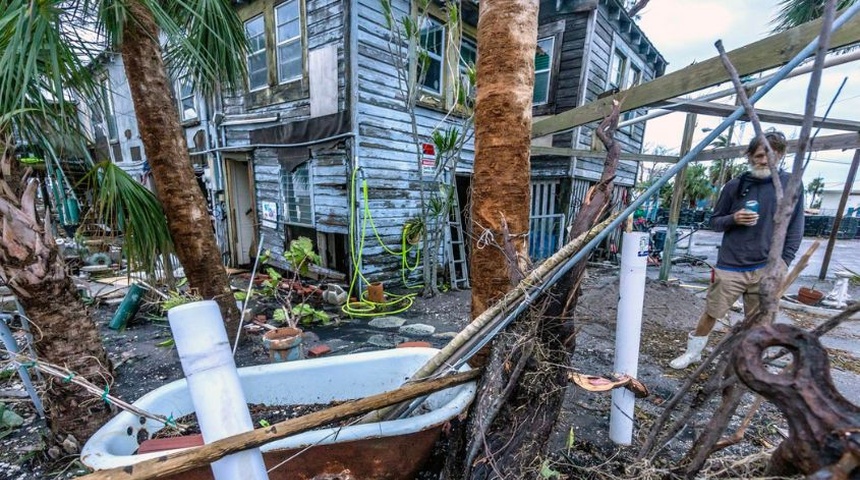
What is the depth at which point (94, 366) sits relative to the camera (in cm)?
155

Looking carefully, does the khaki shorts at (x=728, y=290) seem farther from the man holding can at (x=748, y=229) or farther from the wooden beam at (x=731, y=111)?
the wooden beam at (x=731, y=111)

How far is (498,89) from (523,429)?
1247mm

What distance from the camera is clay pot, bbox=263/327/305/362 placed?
214 cm

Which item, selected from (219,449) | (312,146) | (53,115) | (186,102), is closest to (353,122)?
(312,146)

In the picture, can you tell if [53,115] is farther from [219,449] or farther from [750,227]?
[750,227]

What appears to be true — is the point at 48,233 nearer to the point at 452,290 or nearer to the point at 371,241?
the point at 371,241

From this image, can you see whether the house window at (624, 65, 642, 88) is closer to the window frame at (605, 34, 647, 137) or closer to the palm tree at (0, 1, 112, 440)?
the window frame at (605, 34, 647, 137)

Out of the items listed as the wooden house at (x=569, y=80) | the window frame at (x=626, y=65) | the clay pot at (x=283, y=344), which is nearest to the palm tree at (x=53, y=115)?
the clay pot at (x=283, y=344)

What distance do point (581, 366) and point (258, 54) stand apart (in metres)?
5.69

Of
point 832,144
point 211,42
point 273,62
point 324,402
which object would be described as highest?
point 273,62

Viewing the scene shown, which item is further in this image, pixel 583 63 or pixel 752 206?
pixel 583 63

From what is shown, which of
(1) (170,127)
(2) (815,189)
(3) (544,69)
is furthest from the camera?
(2) (815,189)

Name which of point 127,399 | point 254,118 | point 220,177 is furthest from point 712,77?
point 220,177

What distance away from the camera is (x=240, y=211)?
18.3 ft
